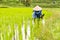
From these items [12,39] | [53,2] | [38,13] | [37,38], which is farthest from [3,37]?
[53,2]

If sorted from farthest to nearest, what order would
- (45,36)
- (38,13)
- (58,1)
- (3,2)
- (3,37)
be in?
1. (58,1)
2. (3,2)
3. (38,13)
4. (3,37)
5. (45,36)

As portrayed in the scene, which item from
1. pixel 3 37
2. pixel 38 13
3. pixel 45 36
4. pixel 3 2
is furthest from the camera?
pixel 3 2

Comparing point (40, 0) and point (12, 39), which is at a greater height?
point (12, 39)

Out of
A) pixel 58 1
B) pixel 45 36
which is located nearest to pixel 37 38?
pixel 45 36

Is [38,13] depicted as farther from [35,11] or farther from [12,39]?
[12,39]

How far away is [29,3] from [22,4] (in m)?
0.92

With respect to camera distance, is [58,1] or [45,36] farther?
[58,1]

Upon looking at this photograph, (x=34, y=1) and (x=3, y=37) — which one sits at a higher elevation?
(x=3, y=37)

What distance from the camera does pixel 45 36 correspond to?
4.85 metres

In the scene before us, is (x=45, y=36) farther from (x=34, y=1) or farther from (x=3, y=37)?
(x=34, y=1)

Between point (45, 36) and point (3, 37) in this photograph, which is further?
point (3, 37)

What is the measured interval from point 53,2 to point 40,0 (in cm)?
179

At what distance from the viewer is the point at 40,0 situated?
26.3 meters

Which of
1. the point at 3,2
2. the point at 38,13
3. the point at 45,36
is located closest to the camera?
the point at 45,36
